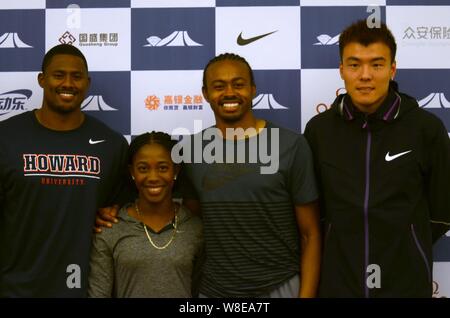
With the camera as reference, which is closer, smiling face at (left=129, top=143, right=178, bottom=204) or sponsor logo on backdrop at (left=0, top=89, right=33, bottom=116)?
smiling face at (left=129, top=143, right=178, bottom=204)

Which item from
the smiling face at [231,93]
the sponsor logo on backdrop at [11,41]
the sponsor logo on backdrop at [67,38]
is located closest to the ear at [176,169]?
the smiling face at [231,93]

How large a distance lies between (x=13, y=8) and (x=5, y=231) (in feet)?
3.63

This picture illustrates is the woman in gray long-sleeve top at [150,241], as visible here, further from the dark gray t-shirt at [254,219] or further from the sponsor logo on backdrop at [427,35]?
the sponsor logo on backdrop at [427,35]

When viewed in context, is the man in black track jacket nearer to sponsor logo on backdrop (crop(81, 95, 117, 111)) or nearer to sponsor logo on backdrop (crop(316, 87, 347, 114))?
sponsor logo on backdrop (crop(316, 87, 347, 114))

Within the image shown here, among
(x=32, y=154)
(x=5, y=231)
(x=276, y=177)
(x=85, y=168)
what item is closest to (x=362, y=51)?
(x=276, y=177)

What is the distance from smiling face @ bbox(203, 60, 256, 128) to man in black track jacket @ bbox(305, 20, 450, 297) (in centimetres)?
34

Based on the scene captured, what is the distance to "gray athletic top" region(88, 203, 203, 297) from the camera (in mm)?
1971

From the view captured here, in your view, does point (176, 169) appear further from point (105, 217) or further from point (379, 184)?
point (379, 184)

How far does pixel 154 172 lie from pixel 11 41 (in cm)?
107

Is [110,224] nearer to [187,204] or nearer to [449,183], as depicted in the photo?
[187,204]

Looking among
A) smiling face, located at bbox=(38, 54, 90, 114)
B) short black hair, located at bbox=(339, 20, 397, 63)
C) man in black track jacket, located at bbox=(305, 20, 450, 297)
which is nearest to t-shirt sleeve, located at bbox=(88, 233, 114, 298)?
smiling face, located at bbox=(38, 54, 90, 114)

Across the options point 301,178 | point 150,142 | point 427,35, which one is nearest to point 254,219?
point 301,178

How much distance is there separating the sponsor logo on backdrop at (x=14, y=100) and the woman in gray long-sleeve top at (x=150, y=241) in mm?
716

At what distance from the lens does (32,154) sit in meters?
2.07
